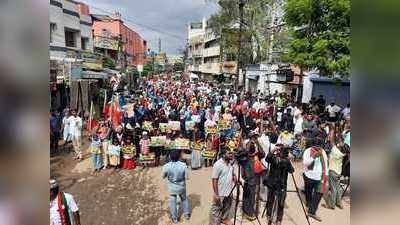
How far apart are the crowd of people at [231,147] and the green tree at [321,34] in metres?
1.94

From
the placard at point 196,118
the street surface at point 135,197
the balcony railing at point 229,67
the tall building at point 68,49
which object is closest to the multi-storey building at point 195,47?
the balcony railing at point 229,67

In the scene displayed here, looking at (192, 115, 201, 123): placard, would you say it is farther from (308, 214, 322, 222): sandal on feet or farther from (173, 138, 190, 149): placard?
(308, 214, 322, 222): sandal on feet

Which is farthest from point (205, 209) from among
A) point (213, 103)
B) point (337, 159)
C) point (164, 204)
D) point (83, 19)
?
point (83, 19)

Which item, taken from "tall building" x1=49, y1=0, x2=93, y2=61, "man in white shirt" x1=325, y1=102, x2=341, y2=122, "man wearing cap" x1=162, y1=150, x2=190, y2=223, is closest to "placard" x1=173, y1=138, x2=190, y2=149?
"man wearing cap" x1=162, y1=150, x2=190, y2=223

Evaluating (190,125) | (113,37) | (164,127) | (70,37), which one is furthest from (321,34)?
(113,37)

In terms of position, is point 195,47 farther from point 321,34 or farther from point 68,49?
point 321,34

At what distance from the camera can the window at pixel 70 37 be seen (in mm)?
25011

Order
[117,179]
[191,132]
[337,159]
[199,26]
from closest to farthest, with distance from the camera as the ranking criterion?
[337,159]
[117,179]
[191,132]
[199,26]

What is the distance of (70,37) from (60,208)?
76.6 feet

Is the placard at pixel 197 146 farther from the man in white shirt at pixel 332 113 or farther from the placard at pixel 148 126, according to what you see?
the man in white shirt at pixel 332 113

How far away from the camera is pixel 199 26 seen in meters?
97.1

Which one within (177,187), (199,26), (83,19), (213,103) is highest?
(199,26)
